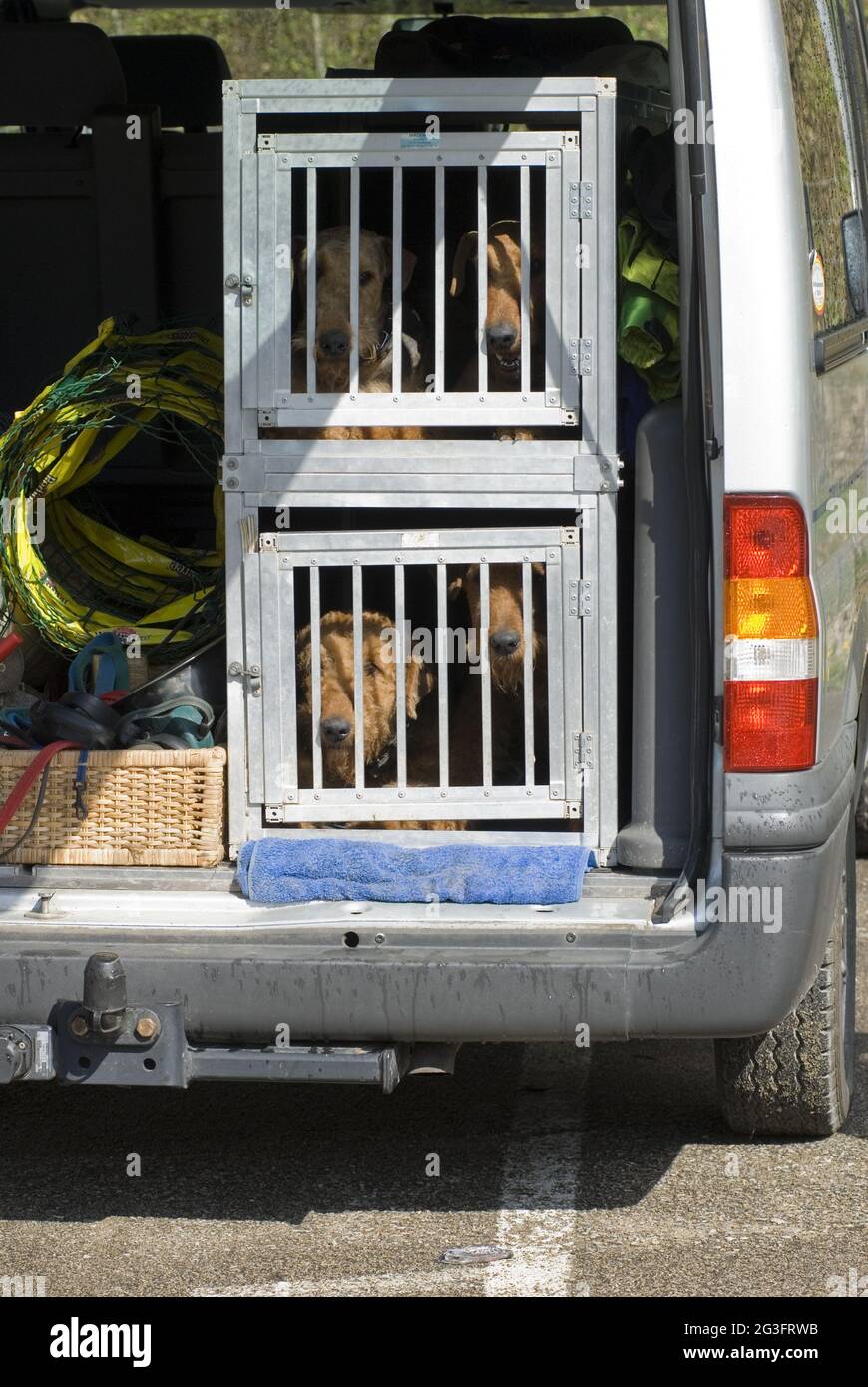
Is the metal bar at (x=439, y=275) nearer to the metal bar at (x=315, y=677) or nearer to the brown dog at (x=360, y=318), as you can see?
the brown dog at (x=360, y=318)

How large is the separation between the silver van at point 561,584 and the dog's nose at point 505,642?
19mm

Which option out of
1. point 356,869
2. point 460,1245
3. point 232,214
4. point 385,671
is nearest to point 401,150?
point 232,214

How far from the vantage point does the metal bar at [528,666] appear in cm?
354

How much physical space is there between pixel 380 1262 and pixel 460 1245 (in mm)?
179

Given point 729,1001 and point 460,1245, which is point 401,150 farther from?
point 460,1245

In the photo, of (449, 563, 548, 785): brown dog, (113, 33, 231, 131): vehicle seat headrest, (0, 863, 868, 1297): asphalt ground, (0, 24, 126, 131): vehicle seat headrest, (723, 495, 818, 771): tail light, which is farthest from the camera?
(113, 33, 231, 131): vehicle seat headrest

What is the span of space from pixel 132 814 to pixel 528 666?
87cm

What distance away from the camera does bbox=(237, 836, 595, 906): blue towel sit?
331 centimetres

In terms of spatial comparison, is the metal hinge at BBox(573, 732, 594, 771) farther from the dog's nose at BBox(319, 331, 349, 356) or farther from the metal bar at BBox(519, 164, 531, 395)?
the dog's nose at BBox(319, 331, 349, 356)

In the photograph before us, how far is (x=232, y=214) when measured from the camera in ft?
11.6

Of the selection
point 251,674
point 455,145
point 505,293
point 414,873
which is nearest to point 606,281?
point 505,293

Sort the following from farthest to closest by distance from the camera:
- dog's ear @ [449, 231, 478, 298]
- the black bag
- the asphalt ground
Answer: the black bag, dog's ear @ [449, 231, 478, 298], the asphalt ground

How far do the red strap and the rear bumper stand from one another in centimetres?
38

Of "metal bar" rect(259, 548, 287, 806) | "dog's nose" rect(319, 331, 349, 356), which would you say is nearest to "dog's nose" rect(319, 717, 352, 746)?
"metal bar" rect(259, 548, 287, 806)
